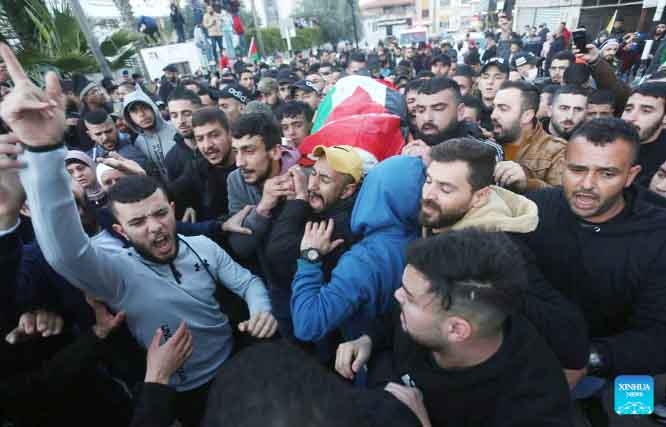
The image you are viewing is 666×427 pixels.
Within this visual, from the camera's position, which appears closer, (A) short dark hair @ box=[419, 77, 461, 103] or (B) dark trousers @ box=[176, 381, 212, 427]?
(B) dark trousers @ box=[176, 381, 212, 427]

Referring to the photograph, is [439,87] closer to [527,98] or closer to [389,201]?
[527,98]

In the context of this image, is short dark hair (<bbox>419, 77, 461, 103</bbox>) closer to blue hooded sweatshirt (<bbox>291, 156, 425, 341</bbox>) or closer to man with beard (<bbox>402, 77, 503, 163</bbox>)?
man with beard (<bbox>402, 77, 503, 163</bbox>)

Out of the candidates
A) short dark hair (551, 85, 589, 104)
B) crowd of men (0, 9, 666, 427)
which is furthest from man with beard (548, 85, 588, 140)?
crowd of men (0, 9, 666, 427)

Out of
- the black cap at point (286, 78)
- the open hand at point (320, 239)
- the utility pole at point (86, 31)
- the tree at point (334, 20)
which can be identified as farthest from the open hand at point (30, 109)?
the tree at point (334, 20)

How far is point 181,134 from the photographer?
430cm

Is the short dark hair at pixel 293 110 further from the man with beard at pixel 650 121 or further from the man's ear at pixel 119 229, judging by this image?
the man with beard at pixel 650 121

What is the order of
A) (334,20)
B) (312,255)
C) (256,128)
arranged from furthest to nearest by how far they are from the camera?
1. (334,20)
2. (256,128)
3. (312,255)

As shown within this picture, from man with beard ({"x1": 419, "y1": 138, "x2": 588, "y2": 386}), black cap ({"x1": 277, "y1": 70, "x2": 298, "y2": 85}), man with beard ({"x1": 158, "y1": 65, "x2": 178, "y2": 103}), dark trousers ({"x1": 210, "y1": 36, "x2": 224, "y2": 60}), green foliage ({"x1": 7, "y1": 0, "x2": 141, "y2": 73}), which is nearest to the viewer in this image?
man with beard ({"x1": 419, "y1": 138, "x2": 588, "y2": 386})

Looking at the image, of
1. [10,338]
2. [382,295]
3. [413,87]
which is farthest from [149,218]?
[413,87]

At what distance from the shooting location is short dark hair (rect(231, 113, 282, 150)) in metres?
2.85

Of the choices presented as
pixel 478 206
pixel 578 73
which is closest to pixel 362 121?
pixel 478 206

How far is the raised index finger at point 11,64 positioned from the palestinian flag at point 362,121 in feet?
5.61

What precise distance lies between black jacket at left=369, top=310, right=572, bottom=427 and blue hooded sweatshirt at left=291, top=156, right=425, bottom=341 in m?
0.49

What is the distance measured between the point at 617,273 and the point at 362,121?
6.76 ft
